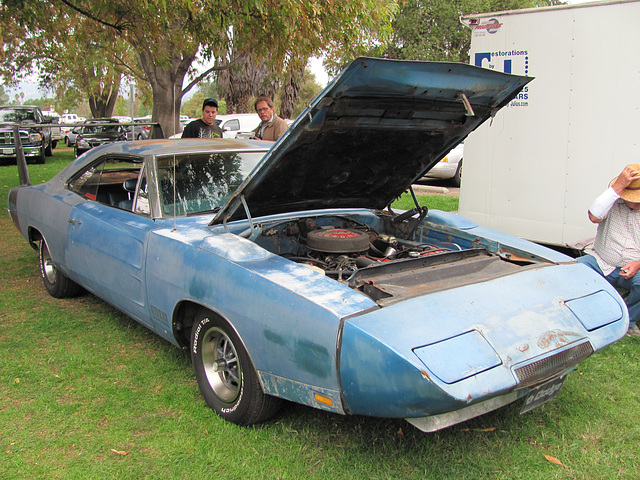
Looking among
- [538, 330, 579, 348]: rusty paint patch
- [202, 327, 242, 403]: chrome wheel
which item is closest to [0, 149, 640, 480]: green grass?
[202, 327, 242, 403]: chrome wheel

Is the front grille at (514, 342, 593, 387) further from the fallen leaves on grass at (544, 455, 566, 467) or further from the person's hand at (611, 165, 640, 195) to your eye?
the person's hand at (611, 165, 640, 195)

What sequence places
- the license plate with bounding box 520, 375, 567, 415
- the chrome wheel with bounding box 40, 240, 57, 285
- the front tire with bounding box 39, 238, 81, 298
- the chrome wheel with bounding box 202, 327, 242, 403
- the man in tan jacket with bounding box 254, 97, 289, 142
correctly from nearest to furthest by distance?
the license plate with bounding box 520, 375, 567, 415 → the chrome wheel with bounding box 202, 327, 242, 403 → the front tire with bounding box 39, 238, 81, 298 → the chrome wheel with bounding box 40, 240, 57, 285 → the man in tan jacket with bounding box 254, 97, 289, 142

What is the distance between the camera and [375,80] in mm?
2676

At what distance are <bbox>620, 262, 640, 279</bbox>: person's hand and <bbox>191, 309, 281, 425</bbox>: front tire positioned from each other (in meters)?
2.68

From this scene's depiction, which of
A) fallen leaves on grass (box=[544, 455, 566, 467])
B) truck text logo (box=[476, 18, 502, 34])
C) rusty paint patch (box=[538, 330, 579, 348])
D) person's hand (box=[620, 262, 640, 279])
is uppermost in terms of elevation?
truck text logo (box=[476, 18, 502, 34])

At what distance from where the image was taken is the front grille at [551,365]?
227 centimetres

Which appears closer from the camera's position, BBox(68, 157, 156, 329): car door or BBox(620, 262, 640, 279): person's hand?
BBox(68, 157, 156, 329): car door

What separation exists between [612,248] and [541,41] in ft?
8.25

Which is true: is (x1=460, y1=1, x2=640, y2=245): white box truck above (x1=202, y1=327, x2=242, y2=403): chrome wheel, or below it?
above

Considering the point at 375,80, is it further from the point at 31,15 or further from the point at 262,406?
the point at 31,15

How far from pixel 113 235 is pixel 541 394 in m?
2.73

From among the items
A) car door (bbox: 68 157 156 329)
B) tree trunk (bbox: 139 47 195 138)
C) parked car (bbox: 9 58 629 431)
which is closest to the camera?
parked car (bbox: 9 58 629 431)

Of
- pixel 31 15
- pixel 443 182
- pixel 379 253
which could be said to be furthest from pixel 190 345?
pixel 443 182

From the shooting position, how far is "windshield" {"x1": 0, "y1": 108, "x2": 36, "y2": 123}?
17.1m
